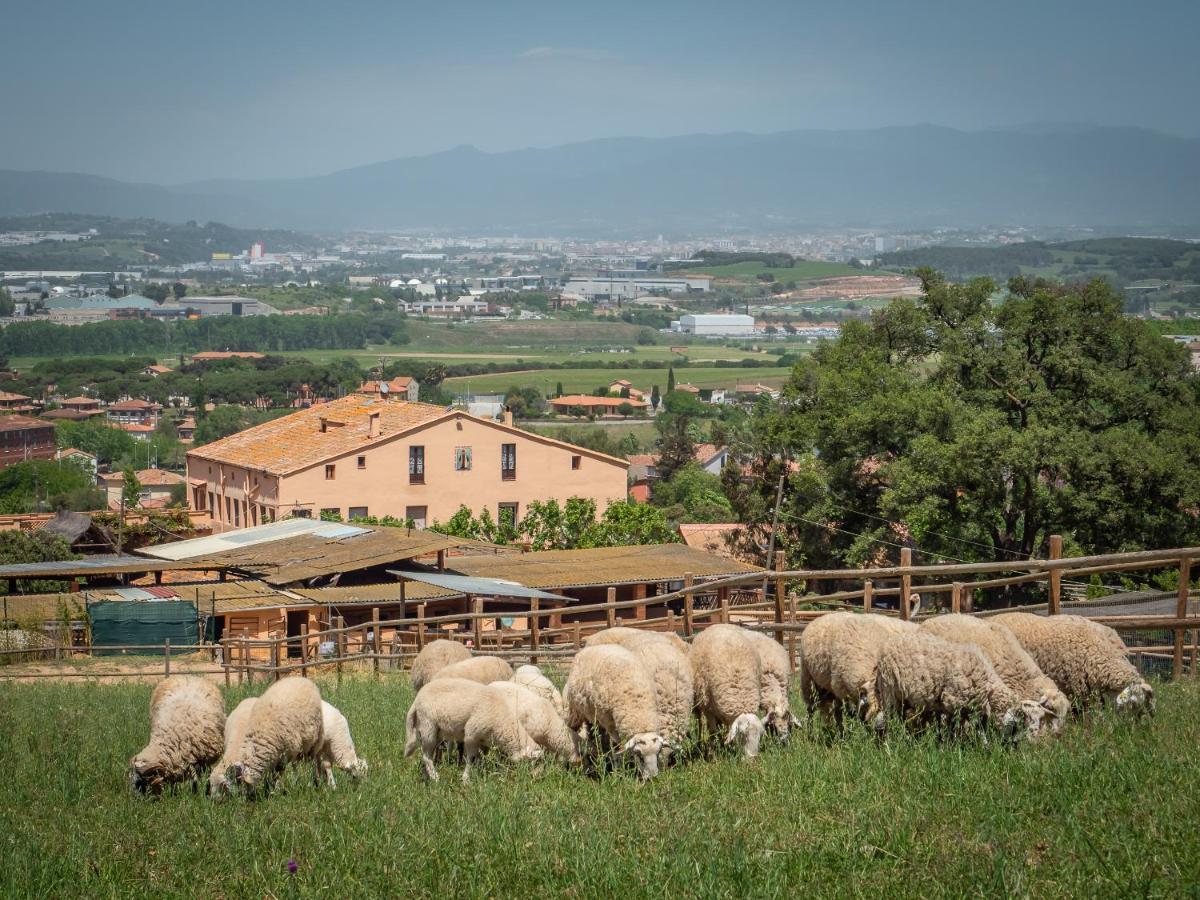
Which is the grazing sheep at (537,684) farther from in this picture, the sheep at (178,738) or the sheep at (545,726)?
the sheep at (178,738)

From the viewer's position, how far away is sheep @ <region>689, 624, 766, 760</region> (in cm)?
1156

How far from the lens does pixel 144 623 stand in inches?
1068

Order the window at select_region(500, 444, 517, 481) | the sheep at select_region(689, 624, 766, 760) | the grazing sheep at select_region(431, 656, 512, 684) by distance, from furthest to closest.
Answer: the window at select_region(500, 444, 517, 481), the grazing sheep at select_region(431, 656, 512, 684), the sheep at select_region(689, 624, 766, 760)

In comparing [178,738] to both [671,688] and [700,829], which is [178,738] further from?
[700,829]

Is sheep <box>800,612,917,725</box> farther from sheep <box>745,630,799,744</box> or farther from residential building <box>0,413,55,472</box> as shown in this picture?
residential building <box>0,413,55,472</box>

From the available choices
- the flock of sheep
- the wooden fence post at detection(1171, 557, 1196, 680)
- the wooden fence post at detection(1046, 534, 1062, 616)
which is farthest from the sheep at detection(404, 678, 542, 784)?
the wooden fence post at detection(1171, 557, 1196, 680)

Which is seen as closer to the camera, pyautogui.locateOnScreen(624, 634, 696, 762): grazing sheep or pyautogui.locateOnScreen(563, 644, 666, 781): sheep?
pyautogui.locateOnScreen(563, 644, 666, 781): sheep

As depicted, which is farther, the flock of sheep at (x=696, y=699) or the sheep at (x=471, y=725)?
the sheep at (x=471, y=725)

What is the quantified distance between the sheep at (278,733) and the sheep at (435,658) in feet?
12.5

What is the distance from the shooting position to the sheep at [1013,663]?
410 inches

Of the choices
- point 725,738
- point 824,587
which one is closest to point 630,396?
point 824,587

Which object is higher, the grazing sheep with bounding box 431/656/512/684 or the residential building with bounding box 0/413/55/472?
the grazing sheep with bounding box 431/656/512/684

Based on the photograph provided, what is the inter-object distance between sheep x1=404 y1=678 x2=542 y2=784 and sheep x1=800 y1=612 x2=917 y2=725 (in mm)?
2267

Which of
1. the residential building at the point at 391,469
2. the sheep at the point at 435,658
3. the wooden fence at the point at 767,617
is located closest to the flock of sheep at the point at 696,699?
the wooden fence at the point at 767,617
